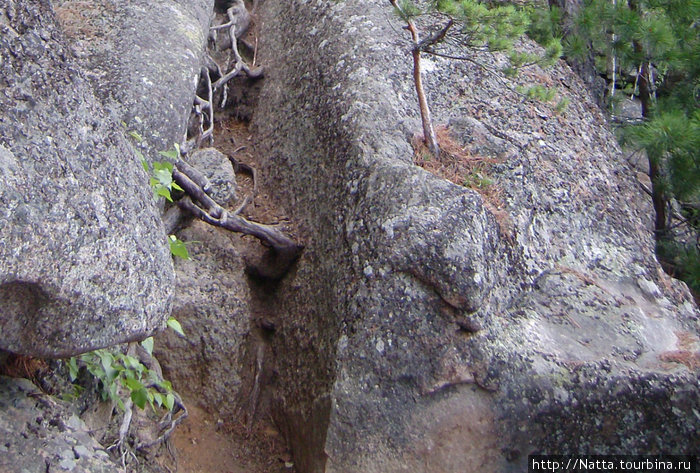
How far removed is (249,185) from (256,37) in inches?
68.6

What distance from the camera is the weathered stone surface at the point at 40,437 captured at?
239cm

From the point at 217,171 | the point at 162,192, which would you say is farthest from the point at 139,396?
the point at 217,171

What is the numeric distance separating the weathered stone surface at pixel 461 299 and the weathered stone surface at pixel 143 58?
0.85 meters

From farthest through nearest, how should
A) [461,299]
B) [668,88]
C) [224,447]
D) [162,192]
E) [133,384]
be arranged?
[668,88]
[224,447]
[461,299]
[162,192]
[133,384]

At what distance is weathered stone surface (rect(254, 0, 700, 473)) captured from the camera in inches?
135

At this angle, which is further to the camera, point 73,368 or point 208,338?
point 208,338

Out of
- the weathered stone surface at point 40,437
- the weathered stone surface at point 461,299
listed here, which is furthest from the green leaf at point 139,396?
the weathered stone surface at point 461,299

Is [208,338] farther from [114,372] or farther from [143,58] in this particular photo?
[143,58]

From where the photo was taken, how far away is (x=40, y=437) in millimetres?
2502

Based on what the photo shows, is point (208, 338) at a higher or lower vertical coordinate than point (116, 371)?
lower

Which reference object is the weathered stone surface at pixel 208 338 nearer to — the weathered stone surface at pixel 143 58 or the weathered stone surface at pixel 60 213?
the weathered stone surface at pixel 143 58

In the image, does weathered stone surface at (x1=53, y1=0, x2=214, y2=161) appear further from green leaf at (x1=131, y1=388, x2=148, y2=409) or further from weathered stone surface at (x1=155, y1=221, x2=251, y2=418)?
green leaf at (x1=131, y1=388, x2=148, y2=409)

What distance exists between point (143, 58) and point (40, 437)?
2765mm

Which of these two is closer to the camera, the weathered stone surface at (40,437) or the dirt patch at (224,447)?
the weathered stone surface at (40,437)
